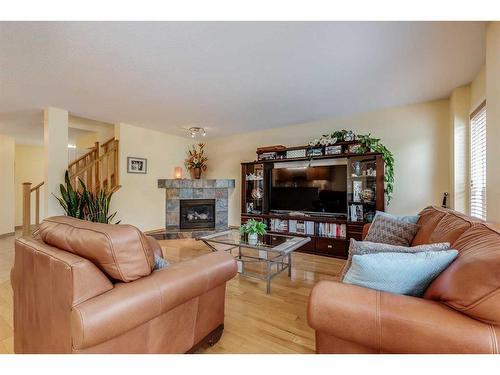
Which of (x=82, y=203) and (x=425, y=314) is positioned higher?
(x=82, y=203)

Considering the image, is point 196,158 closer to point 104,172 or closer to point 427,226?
point 104,172

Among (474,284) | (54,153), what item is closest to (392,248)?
(474,284)

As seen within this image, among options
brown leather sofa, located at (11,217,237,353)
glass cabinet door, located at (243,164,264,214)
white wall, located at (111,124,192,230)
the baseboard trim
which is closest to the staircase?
white wall, located at (111,124,192,230)

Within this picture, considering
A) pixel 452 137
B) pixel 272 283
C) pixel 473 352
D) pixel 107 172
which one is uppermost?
pixel 452 137

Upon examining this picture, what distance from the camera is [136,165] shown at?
4.68 metres

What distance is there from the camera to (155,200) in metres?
5.04

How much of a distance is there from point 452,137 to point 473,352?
3159 millimetres

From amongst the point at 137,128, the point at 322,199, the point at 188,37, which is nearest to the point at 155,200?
the point at 137,128

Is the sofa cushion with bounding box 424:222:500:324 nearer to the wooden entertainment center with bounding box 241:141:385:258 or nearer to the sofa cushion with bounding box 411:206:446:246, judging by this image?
the sofa cushion with bounding box 411:206:446:246

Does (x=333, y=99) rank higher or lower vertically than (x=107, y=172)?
higher

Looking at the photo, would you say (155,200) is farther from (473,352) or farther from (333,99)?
(473,352)

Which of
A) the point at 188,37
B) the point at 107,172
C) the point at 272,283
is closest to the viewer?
the point at 188,37

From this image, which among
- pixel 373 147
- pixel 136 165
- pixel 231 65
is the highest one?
pixel 231 65

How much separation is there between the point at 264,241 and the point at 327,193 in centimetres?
156
